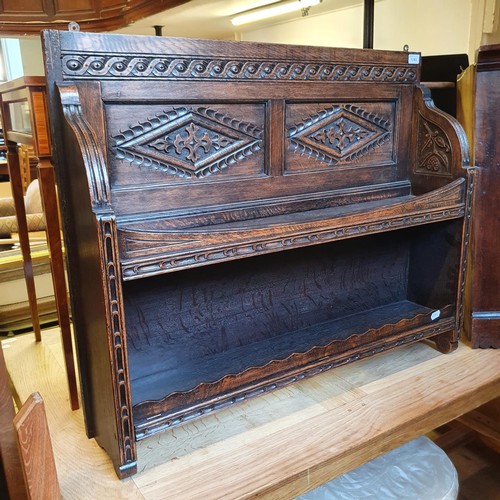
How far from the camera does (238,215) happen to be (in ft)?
4.47

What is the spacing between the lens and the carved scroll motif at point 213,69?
1.10 meters

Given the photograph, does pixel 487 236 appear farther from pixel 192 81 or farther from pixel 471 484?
pixel 471 484

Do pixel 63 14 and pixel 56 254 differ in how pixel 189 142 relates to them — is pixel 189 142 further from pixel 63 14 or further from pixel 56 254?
pixel 63 14

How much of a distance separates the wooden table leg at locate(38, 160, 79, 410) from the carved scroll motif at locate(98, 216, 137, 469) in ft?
1.26

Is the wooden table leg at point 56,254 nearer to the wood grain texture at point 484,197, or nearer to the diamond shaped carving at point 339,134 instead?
the diamond shaped carving at point 339,134

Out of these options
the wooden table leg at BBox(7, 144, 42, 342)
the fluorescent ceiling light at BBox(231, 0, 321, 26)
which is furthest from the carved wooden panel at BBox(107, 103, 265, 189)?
the fluorescent ceiling light at BBox(231, 0, 321, 26)

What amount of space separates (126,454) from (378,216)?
83 centimetres

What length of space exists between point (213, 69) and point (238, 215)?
363 mm

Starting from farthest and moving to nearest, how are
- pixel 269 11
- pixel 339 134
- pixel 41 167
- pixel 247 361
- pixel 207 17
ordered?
1. pixel 207 17
2. pixel 269 11
3. pixel 339 134
4. pixel 247 361
5. pixel 41 167

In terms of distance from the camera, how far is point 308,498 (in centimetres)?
144

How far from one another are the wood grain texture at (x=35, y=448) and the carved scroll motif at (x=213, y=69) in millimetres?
662

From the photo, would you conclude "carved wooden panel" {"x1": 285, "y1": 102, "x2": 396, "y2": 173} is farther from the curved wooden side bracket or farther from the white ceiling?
the white ceiling

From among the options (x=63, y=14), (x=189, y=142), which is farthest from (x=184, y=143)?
(x=63, y=14)

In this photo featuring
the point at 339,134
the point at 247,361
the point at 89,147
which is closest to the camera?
the point at 89,147
